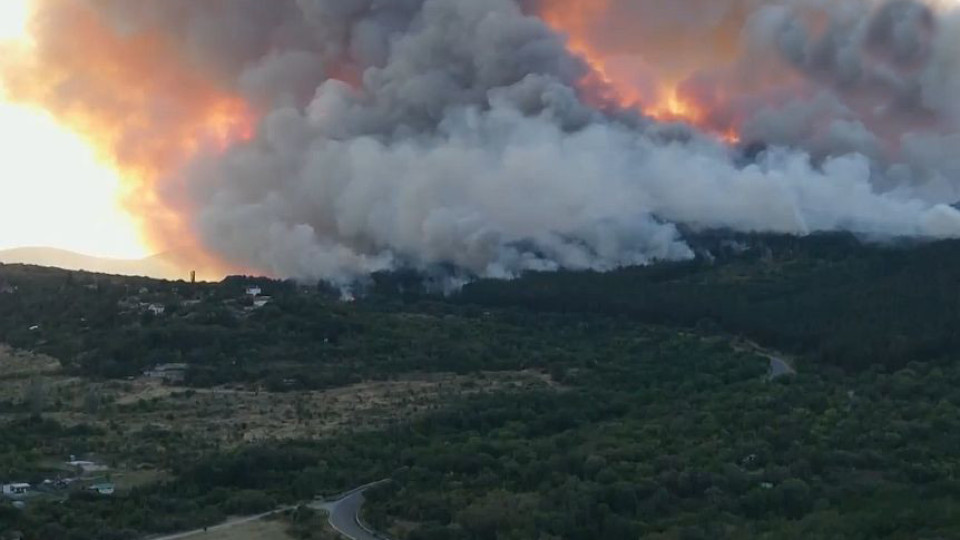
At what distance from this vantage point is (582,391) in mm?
56469

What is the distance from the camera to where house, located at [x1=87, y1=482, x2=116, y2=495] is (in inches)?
1500

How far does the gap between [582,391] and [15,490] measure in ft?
82.8

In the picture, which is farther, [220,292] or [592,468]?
[220,292]

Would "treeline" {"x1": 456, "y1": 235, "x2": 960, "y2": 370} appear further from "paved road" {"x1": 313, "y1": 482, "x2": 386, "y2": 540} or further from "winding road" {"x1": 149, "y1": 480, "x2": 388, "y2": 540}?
"winding road" {"x1": 149, "y1": 480, "x2": 388, "y2": 540}

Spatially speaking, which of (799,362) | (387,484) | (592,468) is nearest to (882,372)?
(799,362)

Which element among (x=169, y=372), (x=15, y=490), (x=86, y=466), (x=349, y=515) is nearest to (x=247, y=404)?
(x=169, y=372)

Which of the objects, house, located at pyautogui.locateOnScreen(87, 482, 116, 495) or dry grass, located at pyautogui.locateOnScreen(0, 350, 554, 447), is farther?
dry grass, located at pyautogui.locateOnScreen(0, 350, 554, 447)

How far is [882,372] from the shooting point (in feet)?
185

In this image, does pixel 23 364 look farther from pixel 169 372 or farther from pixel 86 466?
pixel 86 466

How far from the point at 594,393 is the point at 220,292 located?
30046mm

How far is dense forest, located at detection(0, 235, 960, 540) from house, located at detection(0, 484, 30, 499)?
5.41 ft

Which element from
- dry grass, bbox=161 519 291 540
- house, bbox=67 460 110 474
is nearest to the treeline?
dry grass, bbox=161 519 291 540

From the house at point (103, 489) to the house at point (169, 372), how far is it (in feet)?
72.3

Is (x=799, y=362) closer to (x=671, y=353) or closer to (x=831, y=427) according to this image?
(x=671, y=353)
